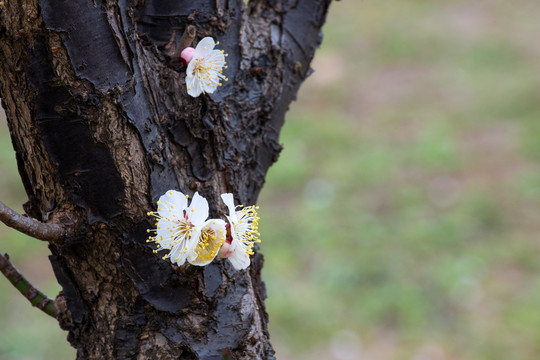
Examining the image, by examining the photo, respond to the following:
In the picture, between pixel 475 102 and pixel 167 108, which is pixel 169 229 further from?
pixel 475 102

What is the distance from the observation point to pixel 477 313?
344 centimetres

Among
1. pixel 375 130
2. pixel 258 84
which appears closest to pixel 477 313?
pixel 375 130

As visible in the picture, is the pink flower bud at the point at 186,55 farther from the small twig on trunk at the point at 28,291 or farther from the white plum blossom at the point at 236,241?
the small twig on trunk at the point at 28,291

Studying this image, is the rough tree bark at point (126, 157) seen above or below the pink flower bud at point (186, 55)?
below

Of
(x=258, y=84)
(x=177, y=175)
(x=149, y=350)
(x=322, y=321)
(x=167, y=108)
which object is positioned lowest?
(x=149, y=350)

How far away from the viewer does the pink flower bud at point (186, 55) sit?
132 cm

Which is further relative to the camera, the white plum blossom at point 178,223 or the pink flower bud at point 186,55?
the pink flower bud at point 186,55

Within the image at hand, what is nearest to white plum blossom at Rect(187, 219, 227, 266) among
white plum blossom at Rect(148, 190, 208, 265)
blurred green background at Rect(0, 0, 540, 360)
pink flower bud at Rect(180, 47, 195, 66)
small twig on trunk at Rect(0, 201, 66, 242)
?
white plum blossom at Rect(148, 190, 208, 265)

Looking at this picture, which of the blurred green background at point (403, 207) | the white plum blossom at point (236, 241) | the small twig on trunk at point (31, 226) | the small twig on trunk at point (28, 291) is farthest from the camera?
the blurred green background at point (403, 207)

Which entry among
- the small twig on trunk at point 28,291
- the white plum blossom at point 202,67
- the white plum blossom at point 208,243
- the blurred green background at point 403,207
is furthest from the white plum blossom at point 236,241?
the blurred green background at point 403,207

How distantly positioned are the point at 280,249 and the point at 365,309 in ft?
2.33

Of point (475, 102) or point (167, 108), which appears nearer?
point (167, 108)

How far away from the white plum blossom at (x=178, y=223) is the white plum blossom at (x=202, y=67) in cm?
23

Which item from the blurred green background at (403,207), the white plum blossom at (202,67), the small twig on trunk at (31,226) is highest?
the blurred green background at (403,207)
